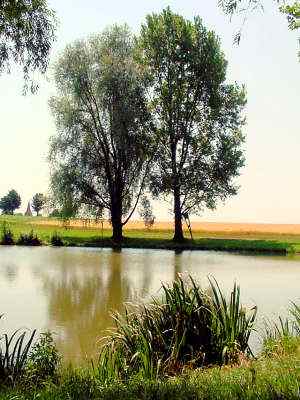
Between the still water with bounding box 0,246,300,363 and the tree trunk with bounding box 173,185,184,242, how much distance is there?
814 centimetres

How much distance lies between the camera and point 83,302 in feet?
57.1

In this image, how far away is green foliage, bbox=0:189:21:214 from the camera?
14938 centimetres

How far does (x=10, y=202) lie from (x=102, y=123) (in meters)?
108

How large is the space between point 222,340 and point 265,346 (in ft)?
2.44

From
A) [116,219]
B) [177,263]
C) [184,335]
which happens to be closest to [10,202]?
[116,219]

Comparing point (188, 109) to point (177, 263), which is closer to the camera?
point (177, 263)

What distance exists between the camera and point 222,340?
30.8 feet

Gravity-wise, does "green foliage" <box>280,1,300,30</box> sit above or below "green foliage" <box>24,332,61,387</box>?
above

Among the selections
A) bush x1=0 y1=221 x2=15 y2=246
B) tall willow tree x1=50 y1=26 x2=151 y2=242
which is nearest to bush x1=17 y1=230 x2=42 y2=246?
bush x1=0 y1=221 x2=15 y2=246

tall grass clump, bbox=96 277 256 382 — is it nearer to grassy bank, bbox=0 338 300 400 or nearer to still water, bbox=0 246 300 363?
still water, bbox=0 246 300 363

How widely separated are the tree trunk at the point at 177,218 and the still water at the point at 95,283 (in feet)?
26.7

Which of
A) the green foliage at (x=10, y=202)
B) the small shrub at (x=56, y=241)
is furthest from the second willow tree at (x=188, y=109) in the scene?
the green foliage at (x=10, y=202)

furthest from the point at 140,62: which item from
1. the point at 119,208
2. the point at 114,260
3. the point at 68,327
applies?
the point at 68,327

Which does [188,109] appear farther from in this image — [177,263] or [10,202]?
[10,202]
